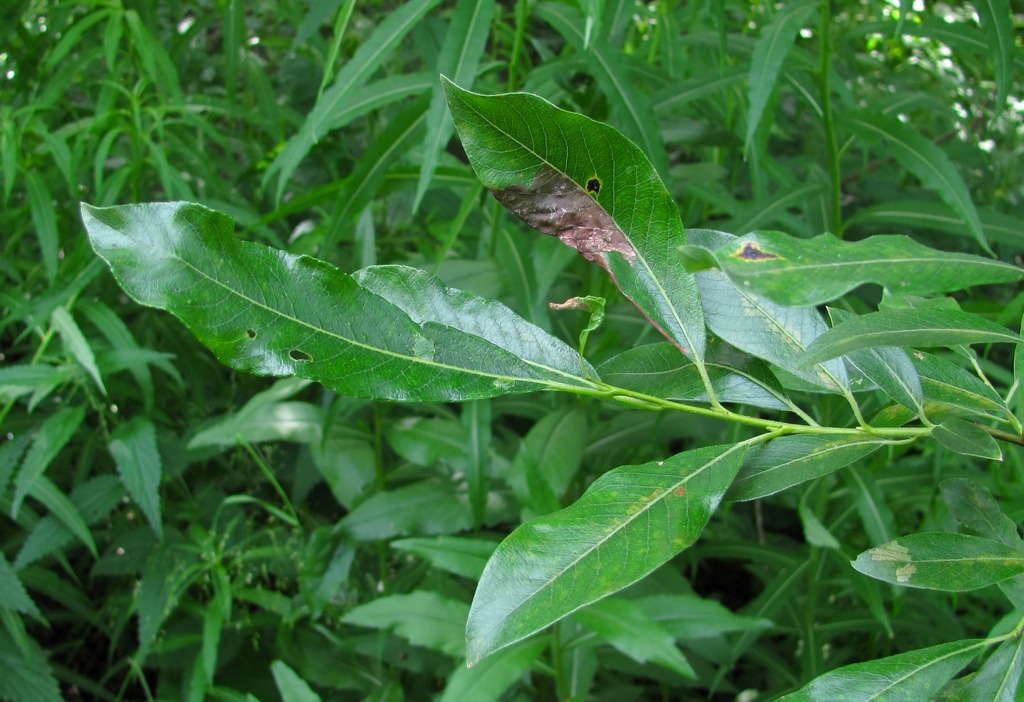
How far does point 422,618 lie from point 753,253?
734 millimetres

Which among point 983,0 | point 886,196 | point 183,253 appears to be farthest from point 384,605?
point 886,196

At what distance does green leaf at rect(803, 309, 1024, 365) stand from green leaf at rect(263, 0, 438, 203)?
688 mm

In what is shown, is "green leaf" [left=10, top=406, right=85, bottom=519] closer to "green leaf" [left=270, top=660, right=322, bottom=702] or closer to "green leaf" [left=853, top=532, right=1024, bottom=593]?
"green leaf" [left=270, top=660, right=322, bottom=702]

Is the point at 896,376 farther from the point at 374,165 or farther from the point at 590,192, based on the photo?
the point at 374,165

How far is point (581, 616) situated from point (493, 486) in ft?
1.12

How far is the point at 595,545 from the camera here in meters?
0.32

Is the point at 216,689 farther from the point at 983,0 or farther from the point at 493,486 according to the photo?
the point at 983,0

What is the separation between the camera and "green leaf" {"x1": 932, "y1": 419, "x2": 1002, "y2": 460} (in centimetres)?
35

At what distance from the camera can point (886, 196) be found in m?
1.72

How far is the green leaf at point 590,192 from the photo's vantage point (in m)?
0.33

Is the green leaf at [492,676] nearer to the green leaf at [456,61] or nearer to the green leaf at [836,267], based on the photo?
the green leaf at [456,61]

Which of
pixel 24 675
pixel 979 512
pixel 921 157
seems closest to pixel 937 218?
pixel 921 157

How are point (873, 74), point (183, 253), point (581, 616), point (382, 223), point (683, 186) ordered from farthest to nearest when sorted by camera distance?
point (873, 74) < point (382, 223) < point (683, 186) < point (581, 616) < point (183, 253)

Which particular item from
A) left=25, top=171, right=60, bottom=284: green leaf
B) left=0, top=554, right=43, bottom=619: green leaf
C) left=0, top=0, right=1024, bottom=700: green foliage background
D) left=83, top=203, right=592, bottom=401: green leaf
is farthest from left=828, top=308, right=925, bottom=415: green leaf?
left=25, top=171, right=60, bottom=284: green leaf
